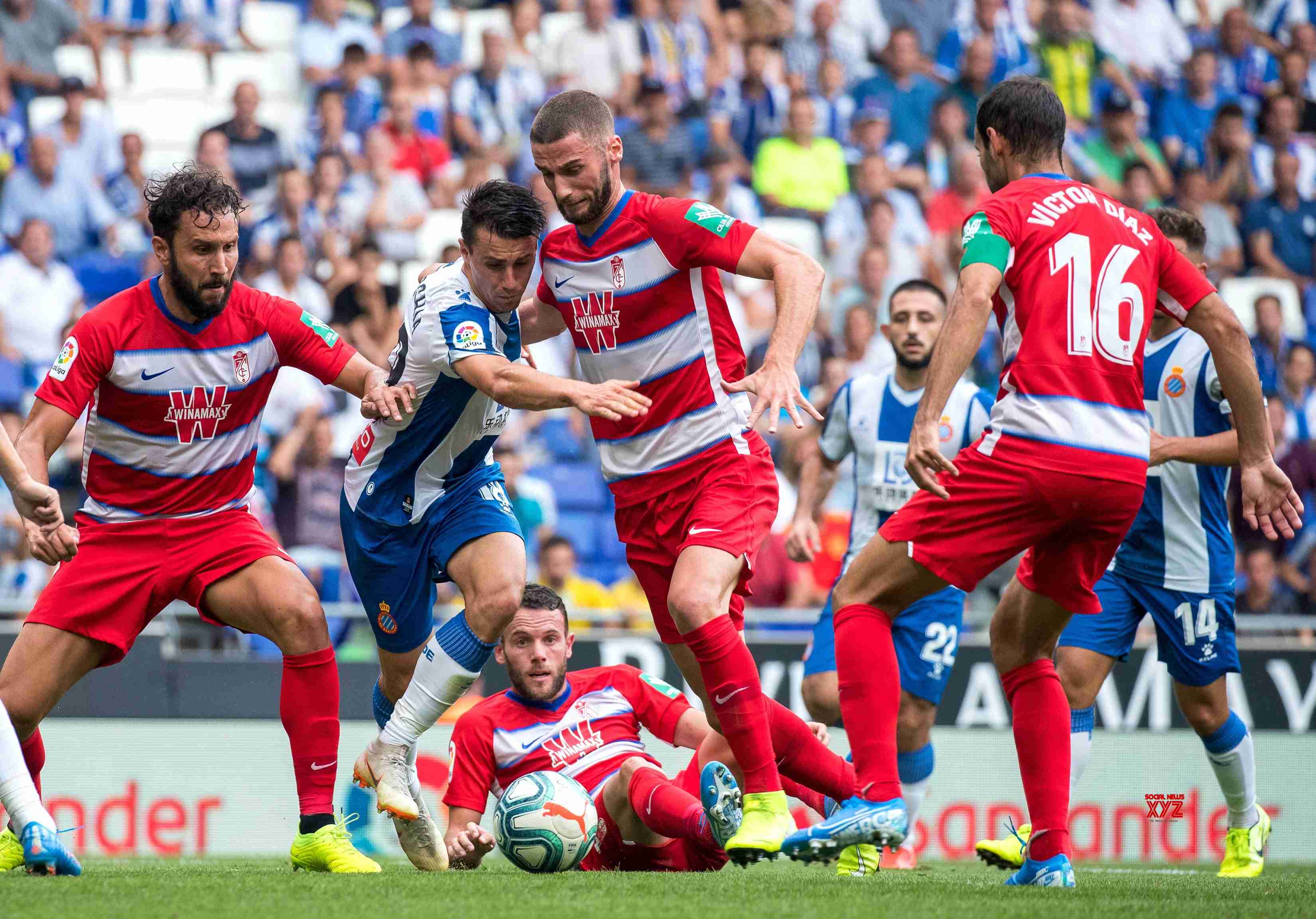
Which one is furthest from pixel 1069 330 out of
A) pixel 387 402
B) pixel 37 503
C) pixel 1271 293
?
pixel 1271 293

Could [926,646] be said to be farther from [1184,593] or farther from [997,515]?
[997,515]

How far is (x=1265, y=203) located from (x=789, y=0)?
18.3 ft

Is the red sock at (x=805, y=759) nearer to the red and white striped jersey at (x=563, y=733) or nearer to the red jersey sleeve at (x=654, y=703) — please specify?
the red and white striped jersey at (x=563, y=733)

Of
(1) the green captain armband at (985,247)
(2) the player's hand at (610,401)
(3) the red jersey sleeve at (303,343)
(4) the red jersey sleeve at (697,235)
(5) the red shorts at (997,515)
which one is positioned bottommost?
(5) the red shorts at (997,515)

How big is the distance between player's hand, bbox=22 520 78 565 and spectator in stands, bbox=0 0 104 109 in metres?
10.3

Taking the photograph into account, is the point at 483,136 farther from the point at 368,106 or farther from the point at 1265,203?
the point at 1265,203

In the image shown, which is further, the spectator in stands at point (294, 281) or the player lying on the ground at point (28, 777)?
the spectator in stands at point (294, 281)

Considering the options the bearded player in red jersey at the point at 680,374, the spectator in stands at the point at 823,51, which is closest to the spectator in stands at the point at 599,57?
the spectator in stands at the point at 823,51

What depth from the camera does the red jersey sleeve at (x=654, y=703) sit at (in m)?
6.98

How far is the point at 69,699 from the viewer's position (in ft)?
30.4

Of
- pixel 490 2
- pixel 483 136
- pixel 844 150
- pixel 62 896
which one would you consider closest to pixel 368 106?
pixel 483 136

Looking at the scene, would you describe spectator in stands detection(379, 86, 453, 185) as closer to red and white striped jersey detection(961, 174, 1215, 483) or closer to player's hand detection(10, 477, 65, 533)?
player's hand detection(10, 477, 65, 533)

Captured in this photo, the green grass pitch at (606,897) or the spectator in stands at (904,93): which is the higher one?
the spectator in stands at (904,93)

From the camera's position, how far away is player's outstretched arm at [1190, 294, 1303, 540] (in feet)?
17.4
